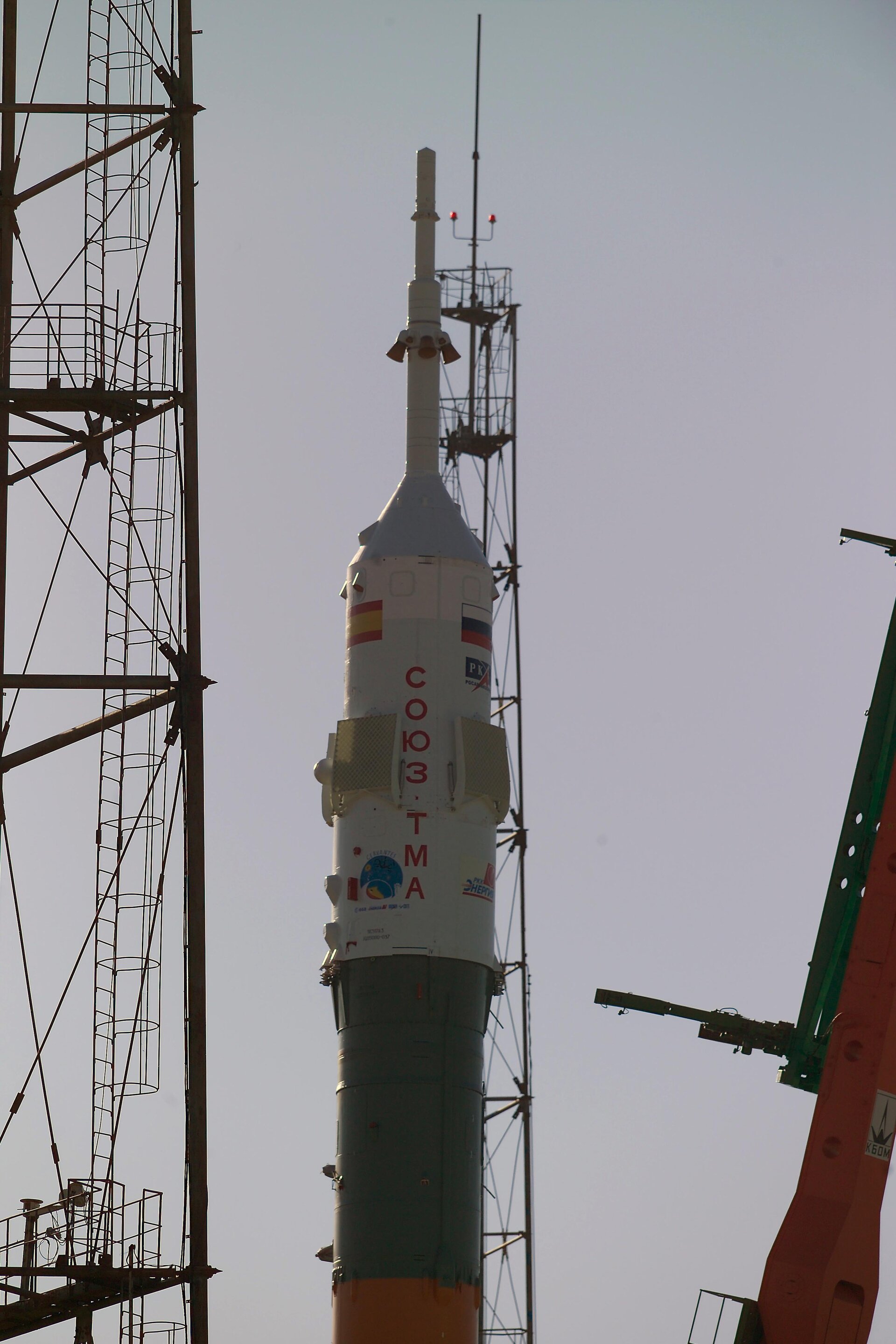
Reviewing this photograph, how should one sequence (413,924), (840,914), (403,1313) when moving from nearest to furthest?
(840,914) < (403,1313) < (413,924)

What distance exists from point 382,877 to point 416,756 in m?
2.03

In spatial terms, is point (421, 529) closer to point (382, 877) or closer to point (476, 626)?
point (476, 626)

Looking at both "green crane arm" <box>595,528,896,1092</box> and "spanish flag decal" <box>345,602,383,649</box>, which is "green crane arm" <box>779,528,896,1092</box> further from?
"spanish flag decal" <box>345,602,383,649</box>

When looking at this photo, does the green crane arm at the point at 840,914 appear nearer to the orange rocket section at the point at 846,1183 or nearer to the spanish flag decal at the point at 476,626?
the orange rocket section at the point at 846,1183

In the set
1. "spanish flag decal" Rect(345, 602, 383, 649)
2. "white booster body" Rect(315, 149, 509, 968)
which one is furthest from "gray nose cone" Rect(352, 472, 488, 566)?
"spanish flag decal" Rect(345, 602, 383, 649)

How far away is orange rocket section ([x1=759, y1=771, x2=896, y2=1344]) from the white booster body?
8261mm

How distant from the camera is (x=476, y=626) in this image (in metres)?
45.4

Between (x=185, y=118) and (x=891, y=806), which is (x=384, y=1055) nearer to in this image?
(x=891, y=806)

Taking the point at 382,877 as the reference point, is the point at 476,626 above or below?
above

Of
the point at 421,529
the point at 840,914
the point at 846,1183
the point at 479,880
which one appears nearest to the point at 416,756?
the point at 479,880

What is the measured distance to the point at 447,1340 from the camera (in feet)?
137

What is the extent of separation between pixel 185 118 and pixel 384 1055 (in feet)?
47.5

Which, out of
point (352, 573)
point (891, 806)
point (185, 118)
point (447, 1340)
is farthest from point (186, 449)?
point (447, 1340)

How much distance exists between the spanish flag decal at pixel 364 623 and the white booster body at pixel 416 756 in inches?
0.7
